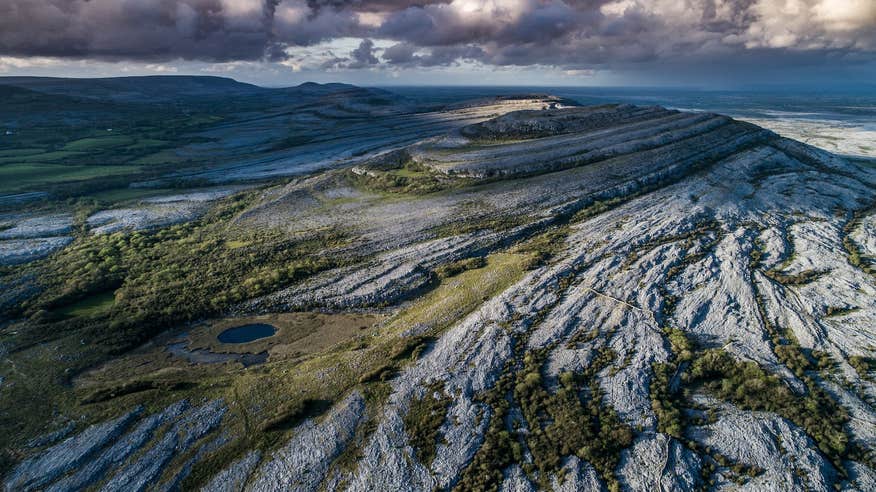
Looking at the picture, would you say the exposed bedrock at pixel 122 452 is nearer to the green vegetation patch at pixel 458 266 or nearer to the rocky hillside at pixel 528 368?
the rocky hillside at pixel 528 368

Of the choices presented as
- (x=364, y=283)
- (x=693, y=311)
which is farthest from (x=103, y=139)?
(x=693, y=311)

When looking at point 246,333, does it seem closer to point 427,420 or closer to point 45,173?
point 427,420

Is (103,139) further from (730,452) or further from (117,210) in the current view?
(730,452)

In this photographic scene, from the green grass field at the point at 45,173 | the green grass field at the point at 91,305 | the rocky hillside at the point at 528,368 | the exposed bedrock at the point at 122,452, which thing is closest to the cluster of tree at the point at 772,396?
the rocky hillside at the point at 528,368

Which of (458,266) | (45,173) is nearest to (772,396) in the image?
(458,266)

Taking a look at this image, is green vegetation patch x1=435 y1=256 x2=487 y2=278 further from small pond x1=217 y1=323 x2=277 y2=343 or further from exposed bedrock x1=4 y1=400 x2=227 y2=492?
exposed bedrock x1=4 y1=400 x2=227 y2=492

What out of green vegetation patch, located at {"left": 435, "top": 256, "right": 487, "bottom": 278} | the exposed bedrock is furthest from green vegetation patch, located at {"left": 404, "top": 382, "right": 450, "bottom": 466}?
green vegetation patch, located at {"left": 435, "top": 256, "right": 487, "bottom": 278}
